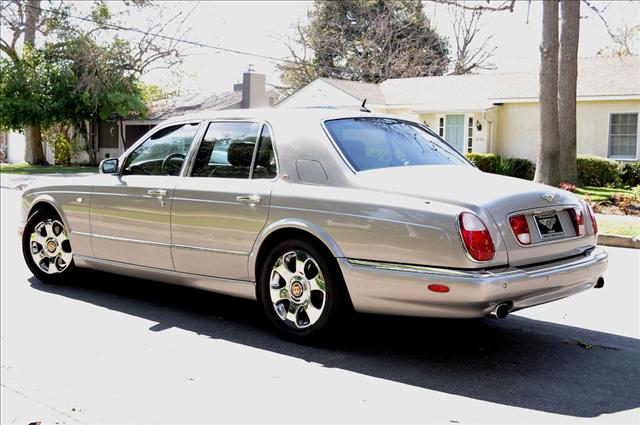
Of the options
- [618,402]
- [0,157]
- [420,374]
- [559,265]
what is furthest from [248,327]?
[0,157]

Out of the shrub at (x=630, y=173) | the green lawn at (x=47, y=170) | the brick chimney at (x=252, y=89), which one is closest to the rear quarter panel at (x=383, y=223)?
the shrub at (x=630, y=173)

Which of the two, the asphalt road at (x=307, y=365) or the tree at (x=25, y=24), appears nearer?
the asphalt road at (x=307, y=365)

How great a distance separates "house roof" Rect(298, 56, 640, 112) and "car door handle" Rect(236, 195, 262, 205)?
22.7 meters

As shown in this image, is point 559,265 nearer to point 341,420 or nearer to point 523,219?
point 523,219

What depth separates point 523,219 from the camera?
474cm

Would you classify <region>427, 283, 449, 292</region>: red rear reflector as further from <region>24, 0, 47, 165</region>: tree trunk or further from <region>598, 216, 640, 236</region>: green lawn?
<region>24, 0, 47, 165</region>: tree trunk

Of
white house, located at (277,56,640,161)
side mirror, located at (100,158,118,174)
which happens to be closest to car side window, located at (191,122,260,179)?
side mirror, located at (100,158,118,174)

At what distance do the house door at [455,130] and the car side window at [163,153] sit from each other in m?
23.6

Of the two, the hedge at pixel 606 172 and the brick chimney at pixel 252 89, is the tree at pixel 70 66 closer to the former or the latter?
the brick chimney at pixel 252 89

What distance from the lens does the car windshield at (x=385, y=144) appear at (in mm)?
5383

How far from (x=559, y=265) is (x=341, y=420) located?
6.49 feet

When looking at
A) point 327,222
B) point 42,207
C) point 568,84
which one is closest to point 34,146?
point 568,84

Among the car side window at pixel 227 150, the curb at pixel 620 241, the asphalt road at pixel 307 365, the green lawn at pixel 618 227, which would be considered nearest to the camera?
the asphalt road at pixel 307 365

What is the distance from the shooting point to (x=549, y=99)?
763 inches
